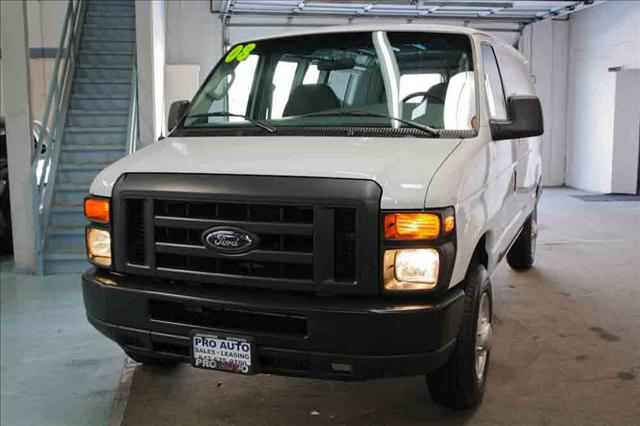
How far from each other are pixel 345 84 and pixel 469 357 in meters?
1.56

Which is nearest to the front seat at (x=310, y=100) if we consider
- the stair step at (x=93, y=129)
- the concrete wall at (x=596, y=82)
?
the stair step at (x=93, y=129)

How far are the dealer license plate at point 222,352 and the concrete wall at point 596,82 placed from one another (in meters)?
11.5

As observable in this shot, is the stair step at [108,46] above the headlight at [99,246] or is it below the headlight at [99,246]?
above

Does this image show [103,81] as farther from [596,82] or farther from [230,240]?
[596,82]

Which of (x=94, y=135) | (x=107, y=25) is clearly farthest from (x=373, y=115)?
(x=107, y=25)

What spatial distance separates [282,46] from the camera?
3896 mm

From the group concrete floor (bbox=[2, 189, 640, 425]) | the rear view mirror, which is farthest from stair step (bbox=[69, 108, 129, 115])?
the rear view mirror

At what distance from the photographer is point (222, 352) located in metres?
2.70

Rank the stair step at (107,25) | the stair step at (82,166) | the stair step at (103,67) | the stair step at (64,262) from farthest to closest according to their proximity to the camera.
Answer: the stair step at (107,25)
the stair step at (103,67)
the stair step at (82,166)
the stair step at (64,262)

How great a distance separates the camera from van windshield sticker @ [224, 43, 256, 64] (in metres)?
4.00

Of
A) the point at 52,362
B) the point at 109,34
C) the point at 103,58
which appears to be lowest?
the point at 52,362

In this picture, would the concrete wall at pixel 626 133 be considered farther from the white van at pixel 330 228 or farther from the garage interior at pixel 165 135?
the white van at pixel 330 228

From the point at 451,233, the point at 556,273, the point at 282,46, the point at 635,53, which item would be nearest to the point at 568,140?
the point at 635,53

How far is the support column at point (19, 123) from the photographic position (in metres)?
6.72
